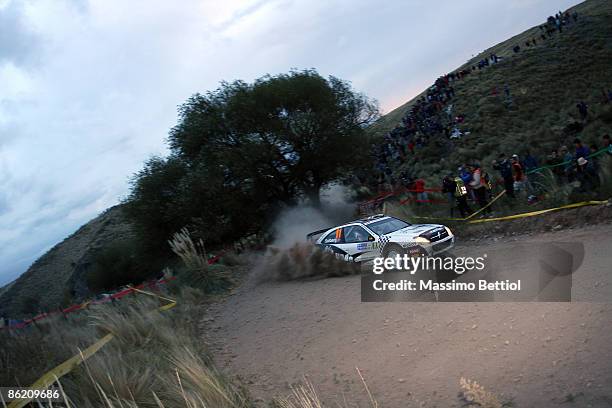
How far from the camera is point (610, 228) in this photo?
10.7 meters

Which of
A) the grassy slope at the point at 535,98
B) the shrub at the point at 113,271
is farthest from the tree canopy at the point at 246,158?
the shrub at the point at 113,271

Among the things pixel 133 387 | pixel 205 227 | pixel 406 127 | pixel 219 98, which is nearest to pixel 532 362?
pixel 133 387

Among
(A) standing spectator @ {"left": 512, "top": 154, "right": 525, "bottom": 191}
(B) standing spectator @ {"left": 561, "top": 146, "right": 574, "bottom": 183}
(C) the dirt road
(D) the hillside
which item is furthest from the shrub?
(B) standing spectator @ {"left": 561, "top": 146, "right": 574, "bottom": 183}

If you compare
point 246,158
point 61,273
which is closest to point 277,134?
point 246,158

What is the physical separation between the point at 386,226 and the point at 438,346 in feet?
21.9

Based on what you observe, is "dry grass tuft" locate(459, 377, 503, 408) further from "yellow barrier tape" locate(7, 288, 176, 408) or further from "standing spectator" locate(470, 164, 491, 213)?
"standing spectator" locate(470, 164, 491, 213)

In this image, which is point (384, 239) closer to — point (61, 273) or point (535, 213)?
point (535, 213)

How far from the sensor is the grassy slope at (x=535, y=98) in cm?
2831

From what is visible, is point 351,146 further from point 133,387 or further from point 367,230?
point 133,387

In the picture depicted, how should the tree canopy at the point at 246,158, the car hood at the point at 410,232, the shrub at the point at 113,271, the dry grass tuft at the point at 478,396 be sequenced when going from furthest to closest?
the shrub at the point at 113,271
the tree canopy at the point at 246,158
the car hood at the point at 410,232
the dry grass tuft at the point at 478,396

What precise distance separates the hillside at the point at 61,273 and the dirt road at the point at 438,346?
35310 mm

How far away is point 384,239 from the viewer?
12781 millimetres

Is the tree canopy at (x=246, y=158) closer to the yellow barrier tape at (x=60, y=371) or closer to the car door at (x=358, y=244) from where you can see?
the car door at (x=358, y=244)

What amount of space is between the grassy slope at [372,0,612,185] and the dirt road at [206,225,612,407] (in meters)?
17.5
